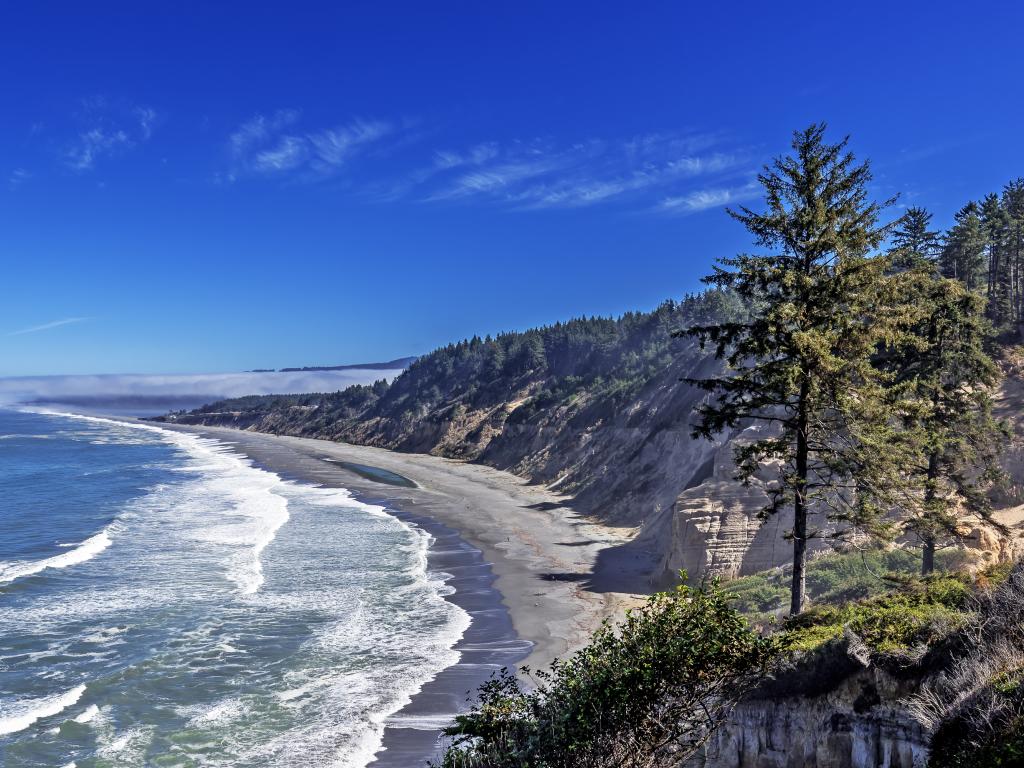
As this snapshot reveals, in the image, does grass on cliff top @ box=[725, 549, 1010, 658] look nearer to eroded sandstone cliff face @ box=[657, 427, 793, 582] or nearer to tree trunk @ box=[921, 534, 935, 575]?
tree trunk @ box=[921, 534, 935, 575]

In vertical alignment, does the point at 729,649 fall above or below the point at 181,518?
above

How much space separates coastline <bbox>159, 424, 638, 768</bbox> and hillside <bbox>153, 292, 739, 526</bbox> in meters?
4.81

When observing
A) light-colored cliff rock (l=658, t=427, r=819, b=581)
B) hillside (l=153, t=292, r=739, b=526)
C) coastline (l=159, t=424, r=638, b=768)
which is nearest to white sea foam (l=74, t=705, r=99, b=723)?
coastline (l=159, t=424, r=638, b=768)

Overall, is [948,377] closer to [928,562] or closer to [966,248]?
[928,562]

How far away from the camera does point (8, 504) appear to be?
165 feet

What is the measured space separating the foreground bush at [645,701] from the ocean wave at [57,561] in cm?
2938

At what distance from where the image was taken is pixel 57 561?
33156 mm

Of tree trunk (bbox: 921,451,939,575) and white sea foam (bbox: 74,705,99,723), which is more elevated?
tree trunk (bbox: 921,451,939,575)

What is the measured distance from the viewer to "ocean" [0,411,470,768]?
16.5 metres

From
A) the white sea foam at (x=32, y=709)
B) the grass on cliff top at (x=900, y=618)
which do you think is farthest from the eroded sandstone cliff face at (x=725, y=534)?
the white sea foam at (x=32, y=709)

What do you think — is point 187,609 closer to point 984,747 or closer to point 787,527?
point 787,527

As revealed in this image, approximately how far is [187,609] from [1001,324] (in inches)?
1972

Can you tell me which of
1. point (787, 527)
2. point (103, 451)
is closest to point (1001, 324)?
point (787, 527)

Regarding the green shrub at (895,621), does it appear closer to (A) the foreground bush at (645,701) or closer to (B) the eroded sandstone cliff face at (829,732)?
(B) the eroded sandstone cliff face at (829,732)
